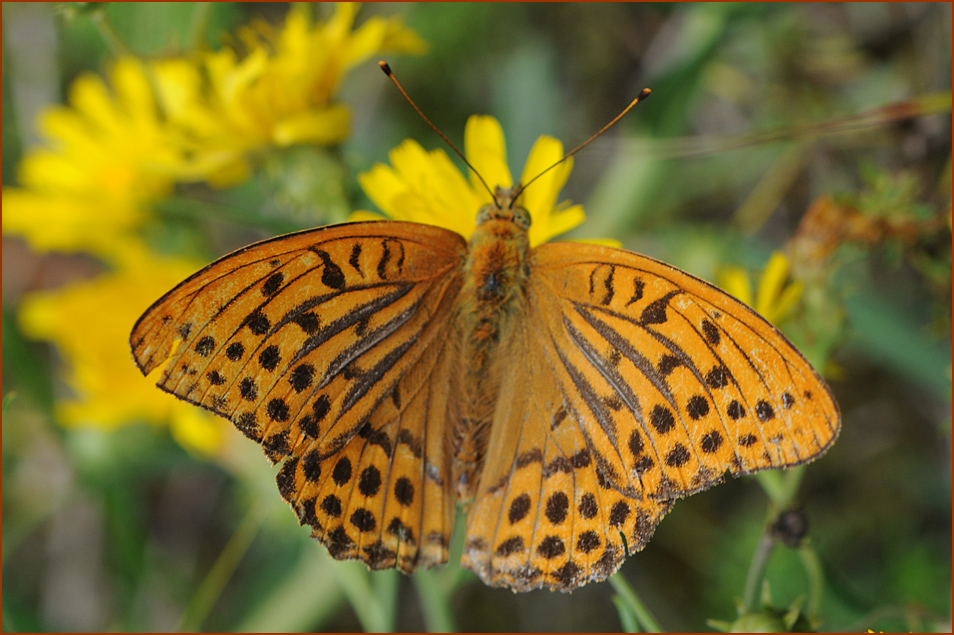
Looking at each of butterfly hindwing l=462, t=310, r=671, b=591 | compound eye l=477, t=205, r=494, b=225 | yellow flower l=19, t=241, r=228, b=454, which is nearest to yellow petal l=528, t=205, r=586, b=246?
compound eye l=477, t=205, r=494, b=225

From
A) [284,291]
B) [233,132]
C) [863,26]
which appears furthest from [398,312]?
[863,26]

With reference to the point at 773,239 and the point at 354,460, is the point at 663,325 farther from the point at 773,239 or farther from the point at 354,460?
the point at 773,239

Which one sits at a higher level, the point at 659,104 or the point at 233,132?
the point at 659,104

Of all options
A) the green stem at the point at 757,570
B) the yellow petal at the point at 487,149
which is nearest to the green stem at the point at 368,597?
the green stem at the point at 757,570

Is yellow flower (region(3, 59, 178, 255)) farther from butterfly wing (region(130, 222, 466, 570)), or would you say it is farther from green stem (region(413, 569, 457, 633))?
green stem (region(413, 569, 457, 633))

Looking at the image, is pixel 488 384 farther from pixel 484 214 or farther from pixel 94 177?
pixel 94 177

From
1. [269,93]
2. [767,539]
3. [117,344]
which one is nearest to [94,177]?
[117,344]
